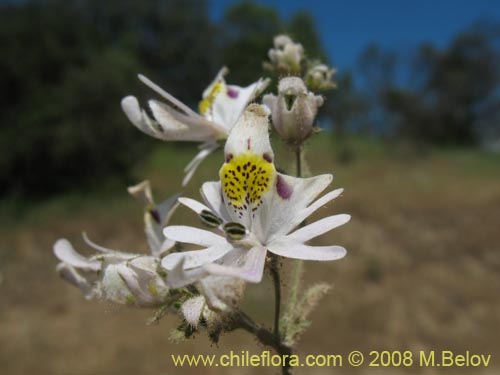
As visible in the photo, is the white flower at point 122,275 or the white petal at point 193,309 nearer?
the white petal at point 193,309

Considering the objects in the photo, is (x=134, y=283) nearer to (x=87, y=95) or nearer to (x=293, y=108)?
(x=293, y=108)

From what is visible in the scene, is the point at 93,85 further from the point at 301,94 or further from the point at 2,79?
the point at 301,94

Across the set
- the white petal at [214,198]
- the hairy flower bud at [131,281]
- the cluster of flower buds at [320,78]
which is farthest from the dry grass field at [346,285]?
the white petal at [214,198]

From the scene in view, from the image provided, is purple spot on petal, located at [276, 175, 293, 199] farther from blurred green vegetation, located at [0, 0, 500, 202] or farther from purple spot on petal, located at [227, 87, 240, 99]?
blurred green vegetation, located at [0, 0, 500, 202]

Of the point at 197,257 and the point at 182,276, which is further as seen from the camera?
the point at 197,257

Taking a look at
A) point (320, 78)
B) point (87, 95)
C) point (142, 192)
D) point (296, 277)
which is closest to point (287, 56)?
point (320, 78)

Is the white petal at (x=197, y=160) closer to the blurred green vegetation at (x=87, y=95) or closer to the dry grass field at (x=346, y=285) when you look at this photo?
the dry grass field at (x=346, y=285)
